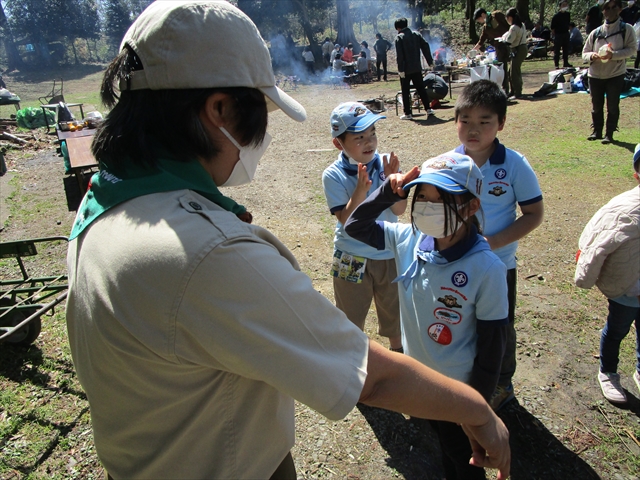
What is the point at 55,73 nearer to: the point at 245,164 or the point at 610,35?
the point at 610,35

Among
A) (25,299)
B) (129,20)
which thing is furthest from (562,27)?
(129,20)

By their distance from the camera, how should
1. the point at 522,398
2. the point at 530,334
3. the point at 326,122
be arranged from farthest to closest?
the point at 326,122 < the point at 530,334 < the point at 522,398

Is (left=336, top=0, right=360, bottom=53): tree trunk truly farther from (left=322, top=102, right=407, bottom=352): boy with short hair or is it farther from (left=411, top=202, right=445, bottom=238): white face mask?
(left=411, top=202, right=445, bottom=238): white face mask

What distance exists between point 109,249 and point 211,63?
1.57ft

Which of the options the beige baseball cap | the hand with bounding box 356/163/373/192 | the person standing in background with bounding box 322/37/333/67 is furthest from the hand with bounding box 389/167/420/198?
the person standing in background with bounding box 322/37/333/67

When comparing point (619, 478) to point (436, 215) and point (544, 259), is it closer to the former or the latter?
point (436, 215)

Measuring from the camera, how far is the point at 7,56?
4250cm

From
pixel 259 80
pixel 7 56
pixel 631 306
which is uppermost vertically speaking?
pixel 7 56

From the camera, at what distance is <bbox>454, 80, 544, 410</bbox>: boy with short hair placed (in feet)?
9.02

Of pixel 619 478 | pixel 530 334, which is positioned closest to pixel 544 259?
pixel 530 334

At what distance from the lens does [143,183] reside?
1085 millimetres

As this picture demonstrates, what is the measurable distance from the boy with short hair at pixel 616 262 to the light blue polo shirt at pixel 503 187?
439mm

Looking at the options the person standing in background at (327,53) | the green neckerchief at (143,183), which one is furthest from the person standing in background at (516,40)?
the person standing in background at (327,53)

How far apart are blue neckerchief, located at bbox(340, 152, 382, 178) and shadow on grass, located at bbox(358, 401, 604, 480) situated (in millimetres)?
1585
